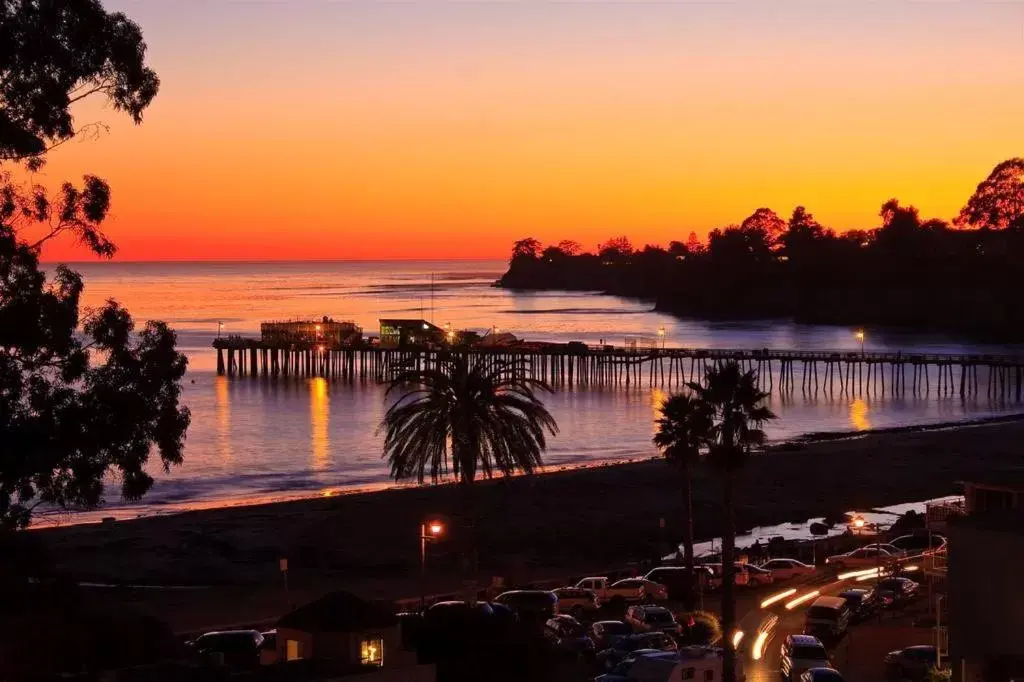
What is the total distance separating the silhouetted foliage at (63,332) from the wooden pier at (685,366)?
232ft

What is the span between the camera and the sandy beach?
35.2 metres

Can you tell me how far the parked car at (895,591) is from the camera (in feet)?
86.2

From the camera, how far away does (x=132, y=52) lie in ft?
58.3

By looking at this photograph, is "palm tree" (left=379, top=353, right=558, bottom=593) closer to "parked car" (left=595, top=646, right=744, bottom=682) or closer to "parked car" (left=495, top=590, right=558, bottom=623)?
"parked car" (left=495, top=590, right=558, bottom=623)

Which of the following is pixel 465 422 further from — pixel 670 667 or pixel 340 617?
pixel 670 667

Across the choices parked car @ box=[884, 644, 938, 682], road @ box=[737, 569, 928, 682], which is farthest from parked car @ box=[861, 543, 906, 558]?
parked car @ box=[884, 644, 938, 682]

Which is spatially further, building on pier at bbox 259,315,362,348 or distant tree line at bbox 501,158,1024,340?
distant tree line at bbox 501,158,1024,340

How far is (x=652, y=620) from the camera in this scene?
2556cm

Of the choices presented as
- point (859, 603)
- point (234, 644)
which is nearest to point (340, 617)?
point (234, 644)

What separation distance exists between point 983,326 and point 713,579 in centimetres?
13763

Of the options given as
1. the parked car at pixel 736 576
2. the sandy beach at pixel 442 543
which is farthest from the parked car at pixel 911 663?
the sandy beach at pixel 442 543

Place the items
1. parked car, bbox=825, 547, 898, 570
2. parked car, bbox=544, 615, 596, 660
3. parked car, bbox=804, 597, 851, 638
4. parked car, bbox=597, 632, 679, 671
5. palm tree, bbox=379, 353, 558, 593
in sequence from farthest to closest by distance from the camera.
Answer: parked car, bbox=825, 547, 898, 570, palm tree, bbox=379, 353, 558, 593, parked car, bbox=804, 597, 851, 638, parked car, bbox=544, 615, 596, 660, parked car, bbox=597, 632, 679, 671

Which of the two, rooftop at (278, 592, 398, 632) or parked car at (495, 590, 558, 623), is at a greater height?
rooftop at (278, 592, 398, 632)

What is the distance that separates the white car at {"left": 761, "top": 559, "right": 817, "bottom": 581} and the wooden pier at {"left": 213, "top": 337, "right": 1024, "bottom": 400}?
55678mm
